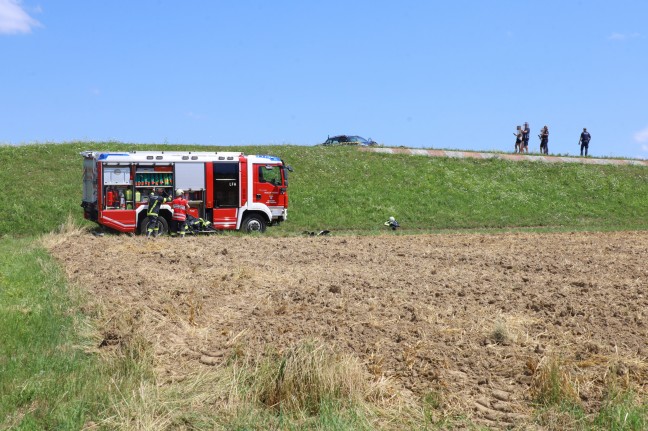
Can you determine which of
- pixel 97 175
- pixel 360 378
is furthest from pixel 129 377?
pixel 97 175

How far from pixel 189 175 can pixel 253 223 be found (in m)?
2.96

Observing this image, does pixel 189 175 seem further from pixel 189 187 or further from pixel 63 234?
pixel 63 234

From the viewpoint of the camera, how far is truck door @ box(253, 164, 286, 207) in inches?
1099

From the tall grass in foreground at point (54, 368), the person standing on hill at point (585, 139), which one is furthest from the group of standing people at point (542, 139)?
the tall grass in foreground at point (54, 368)

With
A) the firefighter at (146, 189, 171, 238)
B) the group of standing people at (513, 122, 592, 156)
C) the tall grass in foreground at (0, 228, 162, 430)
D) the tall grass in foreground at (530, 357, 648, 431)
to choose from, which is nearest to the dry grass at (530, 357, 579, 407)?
the tall grass in foreground at (530, 357, 648, 431)

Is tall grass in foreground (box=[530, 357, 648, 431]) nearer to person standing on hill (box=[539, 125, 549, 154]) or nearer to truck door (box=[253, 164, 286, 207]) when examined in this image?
truck door (box=[253, 164, 286, 207])

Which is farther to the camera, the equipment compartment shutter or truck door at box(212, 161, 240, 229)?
truck door at box(212, 161, 240, 229)

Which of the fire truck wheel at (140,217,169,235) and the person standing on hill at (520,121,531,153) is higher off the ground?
the person standing on hill at (520,121,531,153)

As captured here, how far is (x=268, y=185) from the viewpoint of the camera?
28.1 metres

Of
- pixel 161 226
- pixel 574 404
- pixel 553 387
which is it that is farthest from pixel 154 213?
pixel 574 404

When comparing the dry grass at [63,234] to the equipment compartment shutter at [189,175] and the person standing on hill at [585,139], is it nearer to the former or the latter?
the equipment compartment shutter at [189,175]

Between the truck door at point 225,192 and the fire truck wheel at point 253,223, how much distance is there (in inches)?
24.7

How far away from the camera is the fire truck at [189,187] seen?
86.8 ft

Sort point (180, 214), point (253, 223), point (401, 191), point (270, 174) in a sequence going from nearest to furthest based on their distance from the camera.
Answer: point (180, 214) < point (253, 223) < point (270, 174) < point (401, 191)
